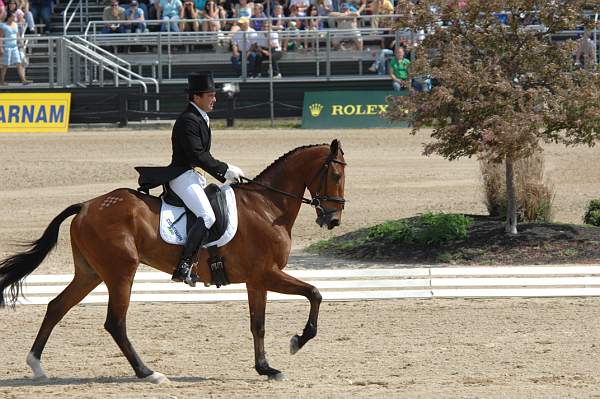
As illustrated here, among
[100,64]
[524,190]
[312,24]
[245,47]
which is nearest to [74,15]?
[100,64]

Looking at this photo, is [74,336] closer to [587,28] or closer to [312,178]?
[312,178]

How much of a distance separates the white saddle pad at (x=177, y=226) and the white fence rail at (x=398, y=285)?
363 cm

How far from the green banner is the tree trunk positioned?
1238 centimetres

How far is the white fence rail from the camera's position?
13375mm

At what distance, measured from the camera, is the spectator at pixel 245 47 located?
31047 millimetres

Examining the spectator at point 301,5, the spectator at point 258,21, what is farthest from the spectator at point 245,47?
the spectator at point 301,5

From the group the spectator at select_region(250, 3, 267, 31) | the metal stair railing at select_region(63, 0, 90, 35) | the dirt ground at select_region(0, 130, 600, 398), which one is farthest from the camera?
the metal stair railing at select_region(63, 0, 90, 35)

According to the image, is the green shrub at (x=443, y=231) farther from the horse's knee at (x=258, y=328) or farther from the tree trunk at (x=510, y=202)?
the horse's knee at (x=258, y=328)

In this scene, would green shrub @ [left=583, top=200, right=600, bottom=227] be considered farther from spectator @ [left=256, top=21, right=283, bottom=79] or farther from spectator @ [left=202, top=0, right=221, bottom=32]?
spectator @ [left=202, top=0, right=221, bottom=32]

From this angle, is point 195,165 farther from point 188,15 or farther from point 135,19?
point 135,19

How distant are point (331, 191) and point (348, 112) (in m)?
18.8

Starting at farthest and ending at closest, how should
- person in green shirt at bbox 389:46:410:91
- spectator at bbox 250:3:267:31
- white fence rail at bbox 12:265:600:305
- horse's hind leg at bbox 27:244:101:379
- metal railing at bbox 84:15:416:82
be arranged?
spectator at bbox 250:3:267:31, metal railing at bbox 84:15:416:82, person in green shirt at bbox 389:46:410:91, white fence rail at bbox 12:265:600:305, horse's hind leg at bbox 27:244:101:379

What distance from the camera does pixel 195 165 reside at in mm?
9828

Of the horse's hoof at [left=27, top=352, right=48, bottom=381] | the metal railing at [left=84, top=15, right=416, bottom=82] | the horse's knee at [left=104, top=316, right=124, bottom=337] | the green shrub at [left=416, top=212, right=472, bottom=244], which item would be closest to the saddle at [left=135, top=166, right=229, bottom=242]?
the horse's knee at [left=104, top=316, right=124, bottom=337]
